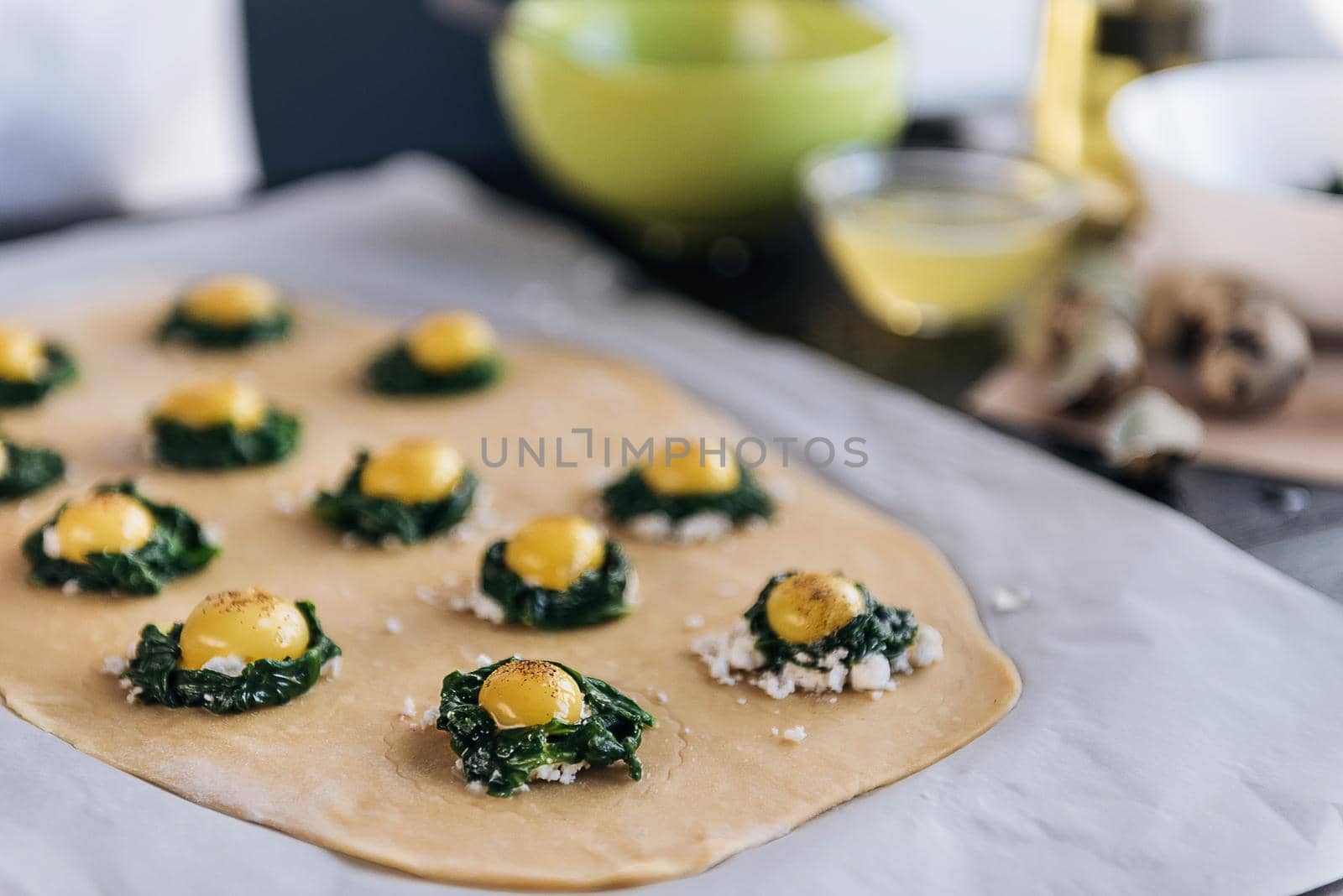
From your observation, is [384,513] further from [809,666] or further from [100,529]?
[809,666]

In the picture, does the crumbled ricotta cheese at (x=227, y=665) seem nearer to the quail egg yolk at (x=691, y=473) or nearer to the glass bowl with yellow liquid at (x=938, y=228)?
the quail egg yolk at (x=691, y=473)

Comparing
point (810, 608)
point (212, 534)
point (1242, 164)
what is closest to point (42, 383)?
point (212, 534)

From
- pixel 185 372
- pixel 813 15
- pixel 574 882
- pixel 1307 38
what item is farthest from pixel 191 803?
pixel 1307 38

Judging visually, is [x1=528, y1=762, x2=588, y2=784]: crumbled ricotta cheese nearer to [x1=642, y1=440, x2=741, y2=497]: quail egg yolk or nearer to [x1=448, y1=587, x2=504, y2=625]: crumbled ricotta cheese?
[x1=448, y1=587, x2=504, y2=625]: crumbled ricotta cheese

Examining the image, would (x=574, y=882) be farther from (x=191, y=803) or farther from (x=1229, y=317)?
(x=1229, y=317)

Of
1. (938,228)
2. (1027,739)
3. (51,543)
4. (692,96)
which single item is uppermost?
(692,96)

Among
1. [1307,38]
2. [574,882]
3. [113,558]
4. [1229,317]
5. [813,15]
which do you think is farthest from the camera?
[1307,38]

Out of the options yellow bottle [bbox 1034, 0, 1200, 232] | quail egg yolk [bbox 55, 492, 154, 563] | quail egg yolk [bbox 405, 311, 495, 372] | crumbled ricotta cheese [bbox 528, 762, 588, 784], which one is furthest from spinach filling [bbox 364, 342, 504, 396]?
yellow bottle [bbox 1034, 0, 1200, 232]

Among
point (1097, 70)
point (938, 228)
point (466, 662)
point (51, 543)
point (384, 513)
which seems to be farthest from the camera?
point (1097, 70)
